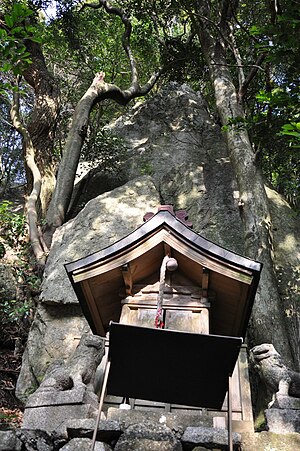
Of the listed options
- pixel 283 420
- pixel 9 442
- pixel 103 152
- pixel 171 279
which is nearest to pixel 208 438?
pixel 283 420

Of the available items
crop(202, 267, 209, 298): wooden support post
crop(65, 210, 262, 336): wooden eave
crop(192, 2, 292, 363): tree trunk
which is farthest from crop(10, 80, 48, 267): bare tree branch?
crop(202, 267, 209, 298): wooden support post

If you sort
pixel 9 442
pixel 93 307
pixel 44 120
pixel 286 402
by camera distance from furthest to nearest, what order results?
pixel 44 120 < pixel 93 307 < pixel 286 402 < pixel 9 442

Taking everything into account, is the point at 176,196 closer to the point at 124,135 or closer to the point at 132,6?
the point at 124,135

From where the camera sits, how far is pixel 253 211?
29.8 ft

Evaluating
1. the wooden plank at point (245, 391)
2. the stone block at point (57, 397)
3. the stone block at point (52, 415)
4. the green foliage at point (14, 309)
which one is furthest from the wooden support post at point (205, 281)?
the green foliage at point (14, 309)

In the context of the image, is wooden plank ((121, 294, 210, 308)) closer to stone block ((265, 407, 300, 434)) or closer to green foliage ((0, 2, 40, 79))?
stone block ((265, 407, 300, 434))

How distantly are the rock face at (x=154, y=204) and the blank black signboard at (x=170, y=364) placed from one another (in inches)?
172

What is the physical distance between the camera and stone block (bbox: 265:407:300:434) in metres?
4.23

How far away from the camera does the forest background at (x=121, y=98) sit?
24.0 feet

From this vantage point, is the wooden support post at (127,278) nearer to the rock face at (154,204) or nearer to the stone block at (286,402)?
the stone block at (286,402)

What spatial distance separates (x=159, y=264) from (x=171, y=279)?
Result: 0.27 m

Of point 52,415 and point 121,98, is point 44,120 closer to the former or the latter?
point 121,98

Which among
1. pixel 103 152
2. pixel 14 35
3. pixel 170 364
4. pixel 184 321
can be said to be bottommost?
pixel 170 364

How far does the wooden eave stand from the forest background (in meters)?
1.79
